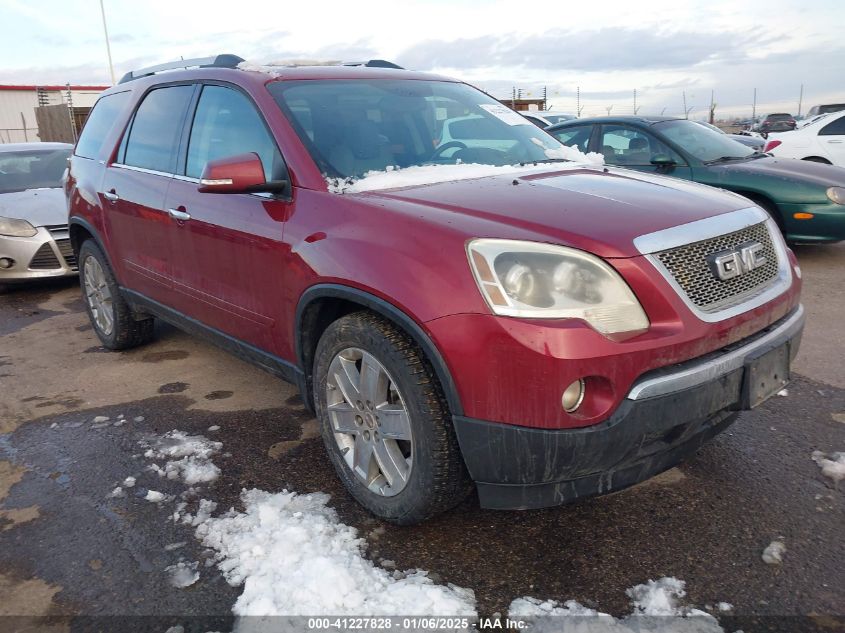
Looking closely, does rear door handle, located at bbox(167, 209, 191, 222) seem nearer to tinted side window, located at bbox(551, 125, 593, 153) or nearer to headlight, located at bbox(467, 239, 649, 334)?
headlight, located at bbox(467, 239, 649, 334)

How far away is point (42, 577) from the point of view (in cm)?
244

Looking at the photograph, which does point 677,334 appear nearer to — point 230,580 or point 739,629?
point 739,629

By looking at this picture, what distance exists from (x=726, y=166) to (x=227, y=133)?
17.2 ft

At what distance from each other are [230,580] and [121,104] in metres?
3.42

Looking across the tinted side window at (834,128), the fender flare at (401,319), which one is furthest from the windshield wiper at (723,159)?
the fender flare at (401,319)

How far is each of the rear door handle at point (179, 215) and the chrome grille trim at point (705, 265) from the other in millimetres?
2266

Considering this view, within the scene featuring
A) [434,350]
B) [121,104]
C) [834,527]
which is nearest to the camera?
[434,350]

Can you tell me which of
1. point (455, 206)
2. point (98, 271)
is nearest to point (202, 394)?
point (98, 271)

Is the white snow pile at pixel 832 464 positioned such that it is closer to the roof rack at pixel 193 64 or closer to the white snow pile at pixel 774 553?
the white snow pile at pixel 774 553

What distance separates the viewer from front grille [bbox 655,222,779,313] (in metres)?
2.22

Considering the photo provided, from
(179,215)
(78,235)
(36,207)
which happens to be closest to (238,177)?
(179,215)

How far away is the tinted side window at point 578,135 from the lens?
7.57 metres

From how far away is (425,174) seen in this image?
2.92 meters

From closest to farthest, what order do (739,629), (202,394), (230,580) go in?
(739,629) < (230,580) < (202,394)
